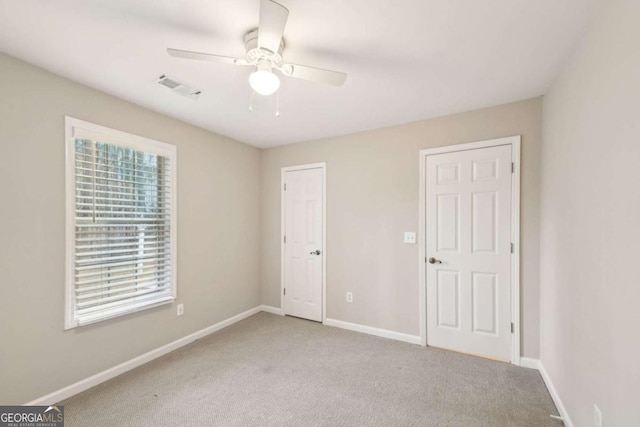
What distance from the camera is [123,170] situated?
2.46m

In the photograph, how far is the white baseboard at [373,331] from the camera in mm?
3031

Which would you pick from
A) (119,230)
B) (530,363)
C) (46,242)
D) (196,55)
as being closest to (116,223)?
(119,230)

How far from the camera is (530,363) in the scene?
8.16 ft

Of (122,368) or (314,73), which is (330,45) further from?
(122,368)

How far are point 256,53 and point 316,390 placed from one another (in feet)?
8.05

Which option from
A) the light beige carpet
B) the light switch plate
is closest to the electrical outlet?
the light beige carpet

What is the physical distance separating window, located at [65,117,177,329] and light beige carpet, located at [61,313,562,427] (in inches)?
26.4

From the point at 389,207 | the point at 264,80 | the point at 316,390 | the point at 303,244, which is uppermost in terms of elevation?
the point at 264,80

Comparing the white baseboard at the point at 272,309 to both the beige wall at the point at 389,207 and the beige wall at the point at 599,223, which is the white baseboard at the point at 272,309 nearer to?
the beige wall at the point at 389,207

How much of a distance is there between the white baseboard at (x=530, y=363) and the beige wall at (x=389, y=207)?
0.07 meters

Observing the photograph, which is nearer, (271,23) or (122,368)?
(271,23)

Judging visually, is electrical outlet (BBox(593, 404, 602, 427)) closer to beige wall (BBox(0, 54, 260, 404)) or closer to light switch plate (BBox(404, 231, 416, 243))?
light switch plate (BBox(404, 231, 416, 243))

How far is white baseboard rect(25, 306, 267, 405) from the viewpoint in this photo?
200 cm

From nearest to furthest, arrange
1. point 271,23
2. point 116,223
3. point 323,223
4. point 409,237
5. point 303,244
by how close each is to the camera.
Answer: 1. point 271,23
2. point 116,223
3. point 409,237
4. point 323,223
5. point 303,244
